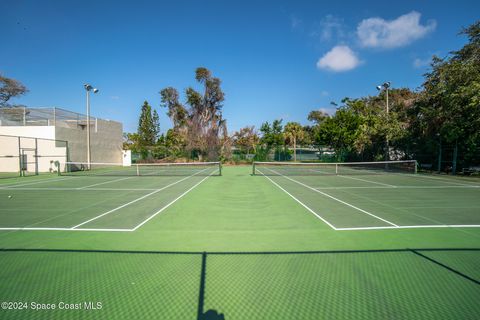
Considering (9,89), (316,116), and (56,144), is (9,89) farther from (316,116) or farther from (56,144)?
(316,116)

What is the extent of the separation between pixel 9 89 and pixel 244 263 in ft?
187

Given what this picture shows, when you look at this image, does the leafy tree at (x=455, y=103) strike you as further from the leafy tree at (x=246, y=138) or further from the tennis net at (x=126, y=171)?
the leafy tree at (x=246, y=138)

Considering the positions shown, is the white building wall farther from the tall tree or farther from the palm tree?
the palm tree

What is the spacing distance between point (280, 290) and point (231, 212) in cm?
475

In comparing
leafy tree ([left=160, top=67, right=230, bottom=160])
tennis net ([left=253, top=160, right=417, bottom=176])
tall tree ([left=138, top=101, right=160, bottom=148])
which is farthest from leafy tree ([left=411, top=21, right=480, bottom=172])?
tall tree ([left=138, top=101, right=160, bottom=148])

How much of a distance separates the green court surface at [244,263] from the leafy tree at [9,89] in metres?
49.0

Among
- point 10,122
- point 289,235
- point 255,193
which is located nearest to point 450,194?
point 255,193

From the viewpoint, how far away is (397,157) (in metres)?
31.5

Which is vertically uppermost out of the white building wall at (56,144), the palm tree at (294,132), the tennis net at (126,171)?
the palm tree at (294,132)

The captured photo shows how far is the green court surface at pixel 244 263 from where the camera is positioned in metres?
3.36

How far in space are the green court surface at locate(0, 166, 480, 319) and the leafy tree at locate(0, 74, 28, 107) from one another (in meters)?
49.0

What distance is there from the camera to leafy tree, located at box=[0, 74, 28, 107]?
45.4m

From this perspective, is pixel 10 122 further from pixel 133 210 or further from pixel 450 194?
pixel 450 194

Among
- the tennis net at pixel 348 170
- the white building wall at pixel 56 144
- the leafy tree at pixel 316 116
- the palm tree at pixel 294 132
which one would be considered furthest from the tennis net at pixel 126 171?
the leafy tree at pixel 316 116
